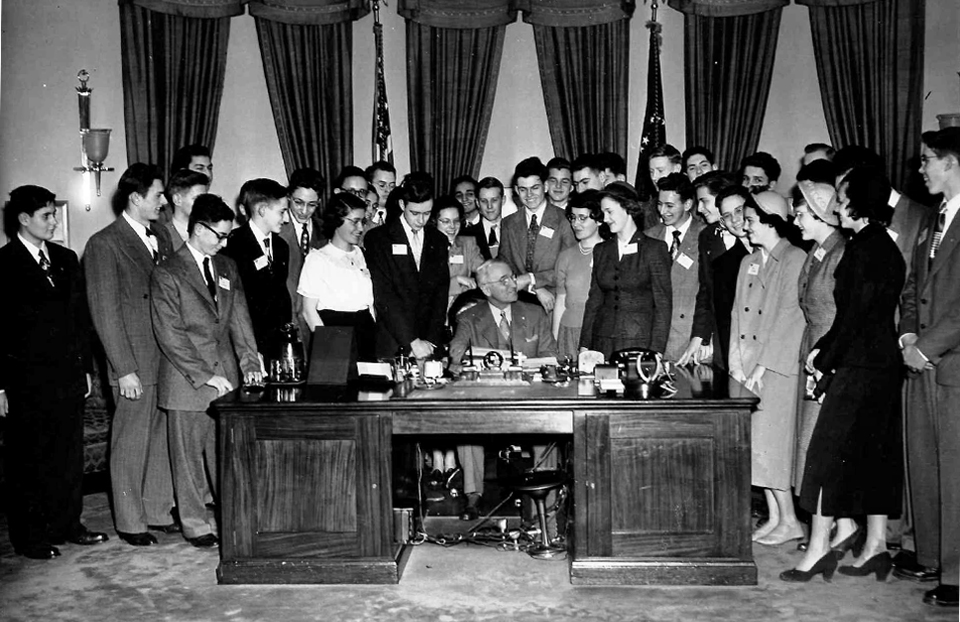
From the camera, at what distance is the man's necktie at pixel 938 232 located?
4.10 meters

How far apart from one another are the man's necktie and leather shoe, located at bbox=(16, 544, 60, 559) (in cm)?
433

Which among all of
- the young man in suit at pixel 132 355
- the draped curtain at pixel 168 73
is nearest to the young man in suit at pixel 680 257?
the young man in suit at pixel 132 355

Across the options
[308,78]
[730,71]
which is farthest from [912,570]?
[308,78]

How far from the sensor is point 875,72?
8.47 meters

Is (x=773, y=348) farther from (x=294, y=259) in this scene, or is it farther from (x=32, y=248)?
(x=32, y=248)

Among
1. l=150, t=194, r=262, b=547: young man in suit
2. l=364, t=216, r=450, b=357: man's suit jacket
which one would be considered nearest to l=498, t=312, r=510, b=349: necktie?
l=364, t=216, r=450, b=357: man's suit jacket

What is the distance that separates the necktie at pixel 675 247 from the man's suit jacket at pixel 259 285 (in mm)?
2242

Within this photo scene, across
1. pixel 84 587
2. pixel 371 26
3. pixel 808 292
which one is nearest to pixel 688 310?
pixel 808 292

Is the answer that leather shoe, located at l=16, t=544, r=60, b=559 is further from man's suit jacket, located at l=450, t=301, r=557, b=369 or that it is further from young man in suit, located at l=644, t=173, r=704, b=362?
young man in suit, located at l=644, t=173, r=704, b=362

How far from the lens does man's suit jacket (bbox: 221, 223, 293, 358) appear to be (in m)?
5.34

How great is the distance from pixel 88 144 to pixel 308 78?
1967 mm

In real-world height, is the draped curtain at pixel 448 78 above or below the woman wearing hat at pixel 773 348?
above

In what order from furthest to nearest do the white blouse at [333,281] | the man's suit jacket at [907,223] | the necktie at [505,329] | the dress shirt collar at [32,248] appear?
the white blouse at [333,281], the necktie at [505,329], the dress shirt collar at [32,248], the man's suit jacket at [907,223]

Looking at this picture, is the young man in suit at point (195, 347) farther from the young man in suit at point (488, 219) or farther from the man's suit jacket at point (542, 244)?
the young man in suit at point (488, 219)
